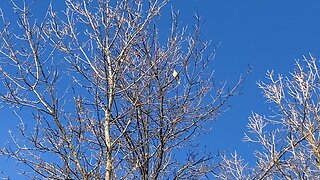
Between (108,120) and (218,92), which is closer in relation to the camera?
(108,120)

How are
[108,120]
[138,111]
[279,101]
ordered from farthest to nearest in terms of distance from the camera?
[279,101] → [138,111] → [108,120]

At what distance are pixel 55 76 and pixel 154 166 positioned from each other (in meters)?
1.44

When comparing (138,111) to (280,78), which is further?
(280,78)

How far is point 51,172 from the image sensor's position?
4.67 meters

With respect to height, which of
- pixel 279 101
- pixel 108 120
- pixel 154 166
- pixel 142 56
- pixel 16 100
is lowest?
pixel 154 166

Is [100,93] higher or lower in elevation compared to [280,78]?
lower

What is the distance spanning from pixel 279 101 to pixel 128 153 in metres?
3.61

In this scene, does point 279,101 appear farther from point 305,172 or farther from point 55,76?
point 55,76

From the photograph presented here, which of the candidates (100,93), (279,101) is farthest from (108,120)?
(279,101)

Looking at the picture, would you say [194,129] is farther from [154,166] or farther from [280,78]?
[280,78]

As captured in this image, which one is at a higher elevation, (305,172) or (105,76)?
(105,76)

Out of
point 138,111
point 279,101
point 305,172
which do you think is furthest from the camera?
point 279,101

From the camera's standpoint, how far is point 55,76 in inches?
189

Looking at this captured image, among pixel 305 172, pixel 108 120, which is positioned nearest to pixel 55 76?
pixel 108 120
